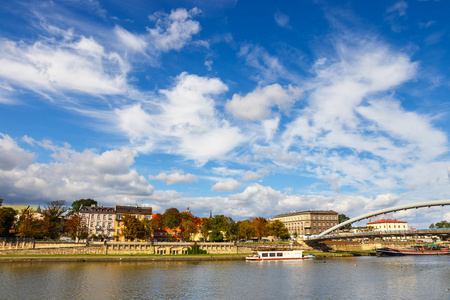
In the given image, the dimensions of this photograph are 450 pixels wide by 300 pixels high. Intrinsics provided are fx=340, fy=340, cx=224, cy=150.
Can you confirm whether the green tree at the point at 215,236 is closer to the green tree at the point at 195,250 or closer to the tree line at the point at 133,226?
the tree line at the point at 133,226

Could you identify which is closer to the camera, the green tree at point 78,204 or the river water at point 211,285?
the river water at point 211,285

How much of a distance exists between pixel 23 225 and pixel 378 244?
11502cm

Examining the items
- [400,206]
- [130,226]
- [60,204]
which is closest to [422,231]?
[400,206]

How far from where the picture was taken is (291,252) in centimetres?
8819

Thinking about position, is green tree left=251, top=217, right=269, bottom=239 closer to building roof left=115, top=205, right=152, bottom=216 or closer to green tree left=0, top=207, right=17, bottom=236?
building roof left=115, top=205, right=152, bottom=216

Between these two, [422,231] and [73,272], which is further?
[422,231]

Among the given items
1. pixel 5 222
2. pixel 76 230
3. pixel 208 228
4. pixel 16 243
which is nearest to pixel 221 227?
pixel 208 228

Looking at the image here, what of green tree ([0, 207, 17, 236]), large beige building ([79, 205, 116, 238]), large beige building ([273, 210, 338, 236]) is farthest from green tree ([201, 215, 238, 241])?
large beige building ([273, 210, 338, 236])

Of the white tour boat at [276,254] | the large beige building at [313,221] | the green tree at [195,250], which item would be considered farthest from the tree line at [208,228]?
the large beige building at [313,221]

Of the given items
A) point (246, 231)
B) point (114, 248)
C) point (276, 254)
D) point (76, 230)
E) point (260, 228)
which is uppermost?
point (260, 228)

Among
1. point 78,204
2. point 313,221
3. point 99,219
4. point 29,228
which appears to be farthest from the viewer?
point 313,221

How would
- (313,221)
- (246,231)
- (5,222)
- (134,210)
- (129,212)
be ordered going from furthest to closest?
(313,221), (134,210), (129,212), (246,231), (5,222)

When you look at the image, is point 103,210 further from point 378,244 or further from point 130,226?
point 378,244

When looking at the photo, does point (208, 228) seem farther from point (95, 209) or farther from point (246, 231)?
point (95, 209)
